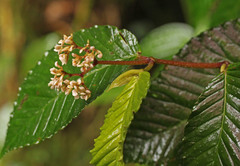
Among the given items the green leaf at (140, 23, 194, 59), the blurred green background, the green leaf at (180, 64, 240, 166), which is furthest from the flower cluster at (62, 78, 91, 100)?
the blurred green background

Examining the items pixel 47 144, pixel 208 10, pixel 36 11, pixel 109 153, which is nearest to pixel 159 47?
pixel 208 10

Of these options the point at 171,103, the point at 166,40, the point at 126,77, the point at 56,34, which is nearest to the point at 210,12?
the point at 166,40

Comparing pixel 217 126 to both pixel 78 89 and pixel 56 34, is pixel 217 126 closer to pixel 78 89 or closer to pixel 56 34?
pixel 78 89

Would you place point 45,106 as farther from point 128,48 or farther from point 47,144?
point 47,144

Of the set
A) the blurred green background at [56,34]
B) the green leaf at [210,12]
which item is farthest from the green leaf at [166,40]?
the blurred green background at [56,34]

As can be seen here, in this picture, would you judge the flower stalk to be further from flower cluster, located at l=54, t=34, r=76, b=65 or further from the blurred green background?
the blurred green background
